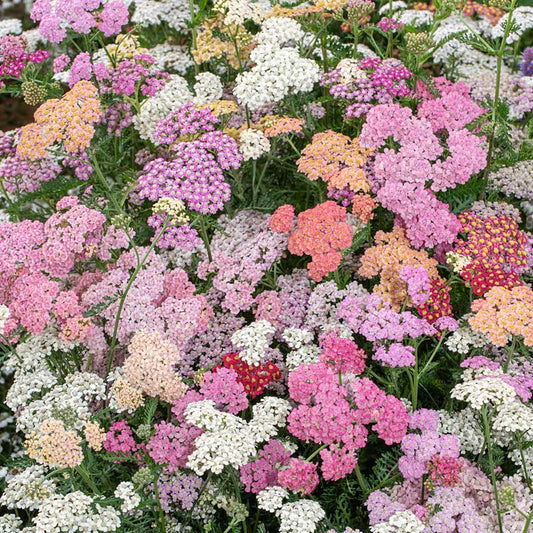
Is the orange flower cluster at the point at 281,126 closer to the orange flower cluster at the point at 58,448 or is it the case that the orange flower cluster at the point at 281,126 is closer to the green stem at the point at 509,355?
the green stem at the point at 509,355

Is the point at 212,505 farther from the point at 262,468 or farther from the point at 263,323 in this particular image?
the point at 263,323

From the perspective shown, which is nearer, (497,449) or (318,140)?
(497,449)

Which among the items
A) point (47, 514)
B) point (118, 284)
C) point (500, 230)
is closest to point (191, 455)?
point (47, 514)

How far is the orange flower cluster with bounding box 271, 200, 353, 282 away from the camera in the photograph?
3.98 metres

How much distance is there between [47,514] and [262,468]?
1.03 meters

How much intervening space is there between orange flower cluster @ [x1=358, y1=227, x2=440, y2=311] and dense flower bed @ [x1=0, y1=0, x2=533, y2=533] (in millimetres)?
15

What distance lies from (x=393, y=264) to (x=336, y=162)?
0.79m

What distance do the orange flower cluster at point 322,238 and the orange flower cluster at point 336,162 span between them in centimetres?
22

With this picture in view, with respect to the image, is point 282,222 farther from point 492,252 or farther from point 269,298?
point 492,252

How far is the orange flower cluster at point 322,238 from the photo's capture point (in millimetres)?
3977

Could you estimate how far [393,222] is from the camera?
15.5 ft

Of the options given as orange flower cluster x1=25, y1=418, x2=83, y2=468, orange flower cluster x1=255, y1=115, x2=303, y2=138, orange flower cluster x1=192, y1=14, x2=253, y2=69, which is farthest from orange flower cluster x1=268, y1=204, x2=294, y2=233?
orange flower cluster x1=25, y1=418, x2=83, y2=468

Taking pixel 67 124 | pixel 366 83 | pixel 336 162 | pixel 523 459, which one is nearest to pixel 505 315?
pixel 523 459

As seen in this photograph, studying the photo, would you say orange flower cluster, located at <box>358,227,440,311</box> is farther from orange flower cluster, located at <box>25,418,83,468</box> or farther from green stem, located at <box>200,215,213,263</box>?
orange flower cluster, located at <box>25,418,83,468</box>
